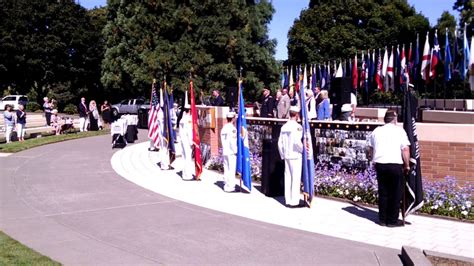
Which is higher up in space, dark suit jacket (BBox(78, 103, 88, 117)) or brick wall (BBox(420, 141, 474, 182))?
dark suit jacket (BBox(78, 103, 88, 117))

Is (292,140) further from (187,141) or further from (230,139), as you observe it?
(187,141)

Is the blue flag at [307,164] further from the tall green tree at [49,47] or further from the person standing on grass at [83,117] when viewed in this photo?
the tall green tree at [49,47]

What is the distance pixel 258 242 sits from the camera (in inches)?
303

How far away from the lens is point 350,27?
1929 inches

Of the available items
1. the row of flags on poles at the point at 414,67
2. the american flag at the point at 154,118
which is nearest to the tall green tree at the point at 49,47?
the row of flags on poles at the point at 414,67

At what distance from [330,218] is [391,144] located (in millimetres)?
1810

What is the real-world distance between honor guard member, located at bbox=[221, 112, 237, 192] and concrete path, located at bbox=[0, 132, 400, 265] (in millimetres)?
491

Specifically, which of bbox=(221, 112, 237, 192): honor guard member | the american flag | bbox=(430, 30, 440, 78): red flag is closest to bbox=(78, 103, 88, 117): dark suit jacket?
the american flag

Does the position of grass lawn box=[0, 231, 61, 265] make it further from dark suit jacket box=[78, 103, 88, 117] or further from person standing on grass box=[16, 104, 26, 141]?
dark suit jacket box=[78, 103, 88, 117]

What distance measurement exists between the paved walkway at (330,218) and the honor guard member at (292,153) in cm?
33

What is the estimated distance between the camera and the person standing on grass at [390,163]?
8.37 metres

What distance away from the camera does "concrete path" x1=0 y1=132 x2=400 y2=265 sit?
22.9 ft

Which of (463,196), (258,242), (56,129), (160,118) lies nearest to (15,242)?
(258,242)

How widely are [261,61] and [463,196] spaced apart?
3224 centimetres
